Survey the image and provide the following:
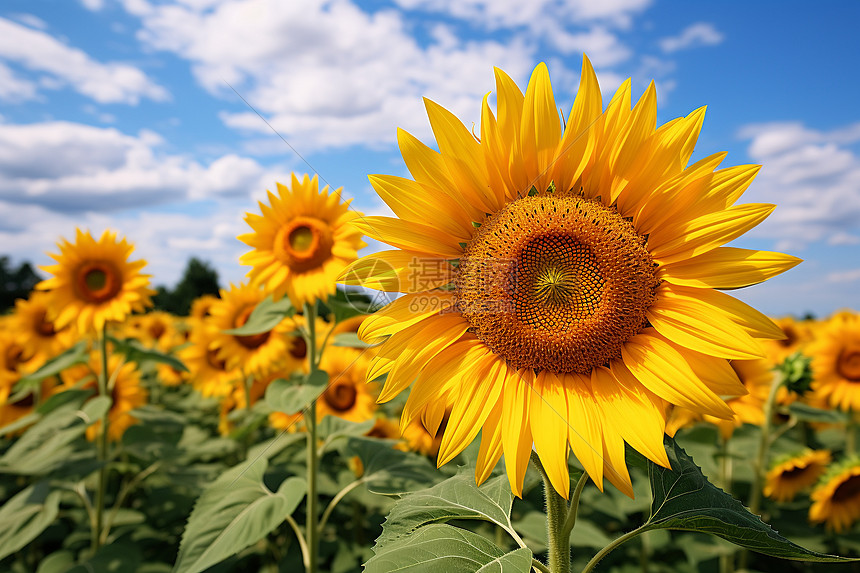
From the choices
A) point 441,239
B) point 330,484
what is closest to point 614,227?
point 441,239

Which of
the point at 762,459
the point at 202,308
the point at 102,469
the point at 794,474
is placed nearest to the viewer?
the point at 762,459

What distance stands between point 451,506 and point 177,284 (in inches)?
1938

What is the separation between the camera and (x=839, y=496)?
14.0 feet

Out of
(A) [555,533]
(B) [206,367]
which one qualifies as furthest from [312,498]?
(B) [206,367]

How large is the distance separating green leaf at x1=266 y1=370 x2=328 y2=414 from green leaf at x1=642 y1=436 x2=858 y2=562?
1.84 m

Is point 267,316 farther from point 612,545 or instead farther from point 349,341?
point 612,545

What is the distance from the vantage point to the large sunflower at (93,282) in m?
4.71

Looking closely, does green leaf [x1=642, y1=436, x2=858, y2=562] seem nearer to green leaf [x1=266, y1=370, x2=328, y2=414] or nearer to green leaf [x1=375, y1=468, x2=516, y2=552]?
green leaf [x1=375, y1=468, x2=516, y2=552]

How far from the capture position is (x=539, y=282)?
67.3 inches

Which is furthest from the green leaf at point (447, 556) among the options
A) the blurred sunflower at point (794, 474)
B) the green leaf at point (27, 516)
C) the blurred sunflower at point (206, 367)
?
the blurred sunflower at point (206, 367)

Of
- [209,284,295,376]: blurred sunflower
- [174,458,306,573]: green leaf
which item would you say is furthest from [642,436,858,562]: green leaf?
[209,284,295,376]: blurred sunflower

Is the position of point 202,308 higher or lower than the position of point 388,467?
higher

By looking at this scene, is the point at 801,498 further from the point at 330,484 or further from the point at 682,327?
the point at 682,327

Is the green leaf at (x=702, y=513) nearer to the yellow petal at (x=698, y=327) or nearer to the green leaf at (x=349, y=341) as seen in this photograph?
the yellow petal at (x=698, y=327)
